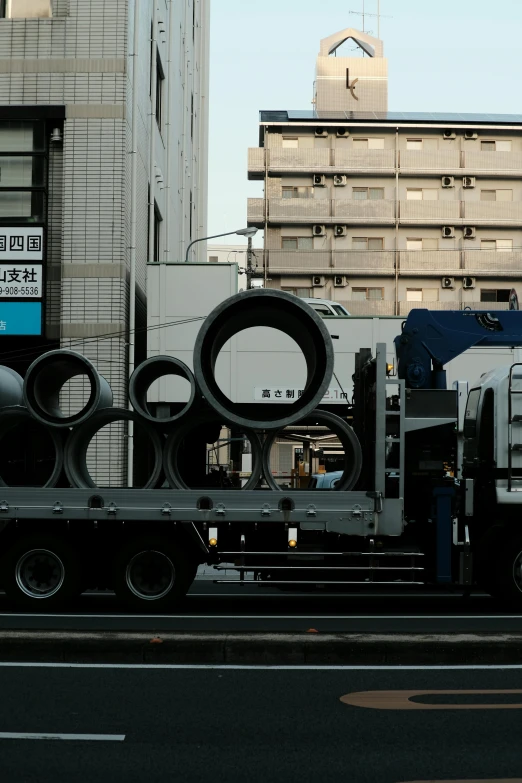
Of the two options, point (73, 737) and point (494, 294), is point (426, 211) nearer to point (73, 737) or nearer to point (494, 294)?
point (494, 294)

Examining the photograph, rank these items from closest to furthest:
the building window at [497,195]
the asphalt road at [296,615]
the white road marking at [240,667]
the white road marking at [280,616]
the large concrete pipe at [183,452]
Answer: the white road marking at [240,667] < the asphalt road at [296,615] < the white road marking at [280,616] < the large concrete pipe at [183,452] < the building window at [497,195]

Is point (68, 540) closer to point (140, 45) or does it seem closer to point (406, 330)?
point (406, 330)

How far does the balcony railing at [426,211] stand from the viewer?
6700cm

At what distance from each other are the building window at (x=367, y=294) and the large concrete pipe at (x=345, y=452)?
53.7m

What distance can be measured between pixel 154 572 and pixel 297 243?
5547 cm

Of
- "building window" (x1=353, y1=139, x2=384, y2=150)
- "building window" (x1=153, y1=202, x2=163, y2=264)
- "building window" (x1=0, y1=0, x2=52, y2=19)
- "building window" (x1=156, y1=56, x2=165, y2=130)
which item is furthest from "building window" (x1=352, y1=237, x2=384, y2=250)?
"building window" (x1=0, y1=0, x2=52, y2=19)

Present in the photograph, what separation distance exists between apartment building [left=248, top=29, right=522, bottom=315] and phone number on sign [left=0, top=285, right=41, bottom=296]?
138ft

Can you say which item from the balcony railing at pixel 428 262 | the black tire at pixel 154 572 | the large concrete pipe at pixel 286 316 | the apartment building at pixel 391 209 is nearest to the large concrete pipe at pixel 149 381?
the large concrete pipe at pixel 286 316

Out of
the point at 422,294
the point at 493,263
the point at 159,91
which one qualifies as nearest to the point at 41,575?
the point at 159,91

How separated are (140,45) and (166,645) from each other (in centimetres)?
2057

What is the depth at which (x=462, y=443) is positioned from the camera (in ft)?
43.8

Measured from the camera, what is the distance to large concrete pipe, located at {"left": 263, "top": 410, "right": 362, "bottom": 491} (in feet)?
42.1

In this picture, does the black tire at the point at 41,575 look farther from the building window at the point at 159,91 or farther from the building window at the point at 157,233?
the building window at the point at 159,91

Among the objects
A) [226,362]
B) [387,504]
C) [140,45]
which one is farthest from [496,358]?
[387,504]
